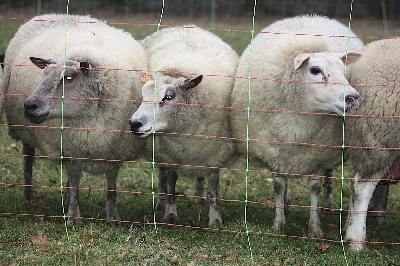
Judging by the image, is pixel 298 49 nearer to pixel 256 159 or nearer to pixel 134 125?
pixel 256 159

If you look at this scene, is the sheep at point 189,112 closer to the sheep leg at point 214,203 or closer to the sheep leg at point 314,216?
the sheep leg at point 214,203

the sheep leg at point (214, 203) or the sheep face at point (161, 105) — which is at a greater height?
the sheep face at point (161, 105)

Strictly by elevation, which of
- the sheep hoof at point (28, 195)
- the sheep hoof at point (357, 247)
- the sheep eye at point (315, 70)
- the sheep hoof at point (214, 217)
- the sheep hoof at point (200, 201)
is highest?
the sheep eye at point (315, 70)

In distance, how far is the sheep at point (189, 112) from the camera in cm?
566

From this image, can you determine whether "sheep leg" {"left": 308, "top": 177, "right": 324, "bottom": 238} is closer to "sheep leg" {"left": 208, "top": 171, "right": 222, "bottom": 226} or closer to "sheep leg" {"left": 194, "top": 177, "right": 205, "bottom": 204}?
"sheep leg" {"left": 208, "top": 171, "right": 222, "bottom": 226}

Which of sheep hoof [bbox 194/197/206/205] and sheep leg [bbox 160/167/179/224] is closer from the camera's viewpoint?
sheep leg [bbox 160/167/179/224]

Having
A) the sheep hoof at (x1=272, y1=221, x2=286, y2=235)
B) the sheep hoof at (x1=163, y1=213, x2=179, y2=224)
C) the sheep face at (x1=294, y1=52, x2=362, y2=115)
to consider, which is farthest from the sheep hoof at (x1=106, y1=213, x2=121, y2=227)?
the sheep face at (x1=294, y1=52, x2=362, y2=115)

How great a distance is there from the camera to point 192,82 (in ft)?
18.7

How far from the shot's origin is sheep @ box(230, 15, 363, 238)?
17.8 feet

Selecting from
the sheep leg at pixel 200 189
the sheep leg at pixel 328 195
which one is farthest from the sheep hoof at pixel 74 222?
the sheep leg at pixel 328 195

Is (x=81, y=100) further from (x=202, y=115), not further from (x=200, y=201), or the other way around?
(x=200, y=201)

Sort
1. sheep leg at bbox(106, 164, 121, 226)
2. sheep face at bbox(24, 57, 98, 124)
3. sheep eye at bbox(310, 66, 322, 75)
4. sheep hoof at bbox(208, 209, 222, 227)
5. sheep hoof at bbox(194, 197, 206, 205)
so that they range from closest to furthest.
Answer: sheep eye at bbox(310, 66, 322, 75)
sheep face at bbox(24, 57, 98, 124)
sheep leg at bbox(106, 164, 121, 226)
sheep hoof at bbox(208, 209, 222, 227)
sheep hoof at bbox(194, 197, 206, 205)

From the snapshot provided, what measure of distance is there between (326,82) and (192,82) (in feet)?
3.79

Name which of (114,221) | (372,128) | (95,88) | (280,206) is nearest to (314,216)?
(280,206)
